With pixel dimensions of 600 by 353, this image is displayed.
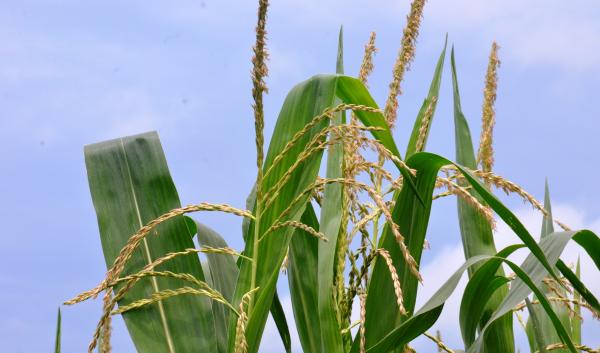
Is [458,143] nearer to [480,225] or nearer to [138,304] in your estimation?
[480,225]

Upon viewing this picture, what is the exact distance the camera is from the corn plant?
1426 mm

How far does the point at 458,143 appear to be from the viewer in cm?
190

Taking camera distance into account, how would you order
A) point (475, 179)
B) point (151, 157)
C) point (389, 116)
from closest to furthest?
point (475, 179) → point (151, 157) → point (389, 116)

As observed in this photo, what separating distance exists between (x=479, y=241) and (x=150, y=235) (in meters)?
0.75

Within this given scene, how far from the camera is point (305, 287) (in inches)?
66.3

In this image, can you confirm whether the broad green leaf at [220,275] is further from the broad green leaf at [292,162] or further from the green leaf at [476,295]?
the green leaf at [476,295]

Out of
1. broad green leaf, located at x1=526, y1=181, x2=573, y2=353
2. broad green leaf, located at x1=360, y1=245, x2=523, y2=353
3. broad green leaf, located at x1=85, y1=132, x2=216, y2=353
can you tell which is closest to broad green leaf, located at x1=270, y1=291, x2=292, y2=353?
broad green leaf, located at x1=85, y1=132, x2=216, y2=353

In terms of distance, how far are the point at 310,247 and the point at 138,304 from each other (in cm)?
40

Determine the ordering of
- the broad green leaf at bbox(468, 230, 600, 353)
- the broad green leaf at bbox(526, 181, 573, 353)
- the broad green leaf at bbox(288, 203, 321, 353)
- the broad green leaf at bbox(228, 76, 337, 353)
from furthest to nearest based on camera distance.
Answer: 1. the broad green leaf at bbox(526, 181, 573, 353)
2. the broad green leaf at bbox(288, 203, 321, 353)
3. the broad green leaf at bbox(228, 76, 337, 353)
4. the broad green leaf at bbox(468, 230, 600, 353)

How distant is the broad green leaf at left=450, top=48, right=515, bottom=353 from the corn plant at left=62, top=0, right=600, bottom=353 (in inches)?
5.0

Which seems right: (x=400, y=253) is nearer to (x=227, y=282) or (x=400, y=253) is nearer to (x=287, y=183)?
(x=287, y=183)

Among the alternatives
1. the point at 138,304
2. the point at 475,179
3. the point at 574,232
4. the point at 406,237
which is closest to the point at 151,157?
the point at 138,304

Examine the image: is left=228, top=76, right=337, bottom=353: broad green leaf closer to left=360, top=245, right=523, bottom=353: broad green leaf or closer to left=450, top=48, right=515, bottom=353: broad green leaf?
left=360, top=245, right=523, bottom=353: broad green leaf

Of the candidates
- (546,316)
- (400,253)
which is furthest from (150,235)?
(546,316)
